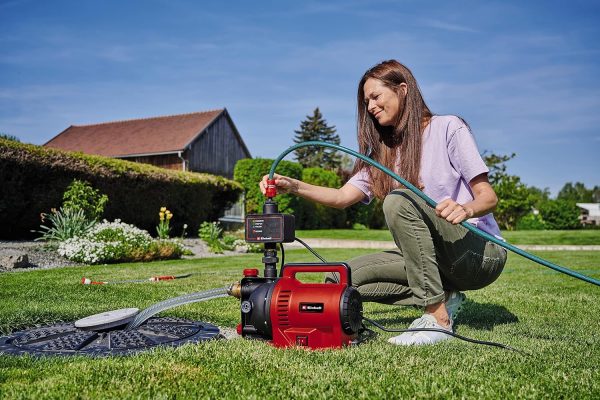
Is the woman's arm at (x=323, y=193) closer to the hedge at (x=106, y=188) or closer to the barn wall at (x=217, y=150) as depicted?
the hedge at (x=106, y=188)

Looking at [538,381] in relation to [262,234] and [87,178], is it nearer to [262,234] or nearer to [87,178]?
[262,234]

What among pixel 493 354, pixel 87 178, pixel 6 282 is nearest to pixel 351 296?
pixel 493 354

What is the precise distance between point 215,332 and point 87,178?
8.57 metres

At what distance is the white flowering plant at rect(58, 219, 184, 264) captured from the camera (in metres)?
8.02

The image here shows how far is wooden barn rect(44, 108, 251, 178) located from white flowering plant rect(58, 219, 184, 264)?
1610cm

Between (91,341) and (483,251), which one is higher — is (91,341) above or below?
below

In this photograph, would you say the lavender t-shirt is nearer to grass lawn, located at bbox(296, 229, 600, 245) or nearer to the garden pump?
the garden pump

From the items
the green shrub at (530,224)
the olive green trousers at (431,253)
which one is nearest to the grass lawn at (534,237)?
the green shrub at (530,224)

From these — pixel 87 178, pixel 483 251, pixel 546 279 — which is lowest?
pixel 546 279

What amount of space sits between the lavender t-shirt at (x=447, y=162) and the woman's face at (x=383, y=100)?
0.21 metres

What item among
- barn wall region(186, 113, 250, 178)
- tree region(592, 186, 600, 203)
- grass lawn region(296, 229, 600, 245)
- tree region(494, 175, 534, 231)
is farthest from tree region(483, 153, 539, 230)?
tree region(592, 186, 600, 203)

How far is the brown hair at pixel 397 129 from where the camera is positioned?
287 centimetres

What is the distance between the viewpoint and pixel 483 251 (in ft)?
9.52

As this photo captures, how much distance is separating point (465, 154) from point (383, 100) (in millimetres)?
511
